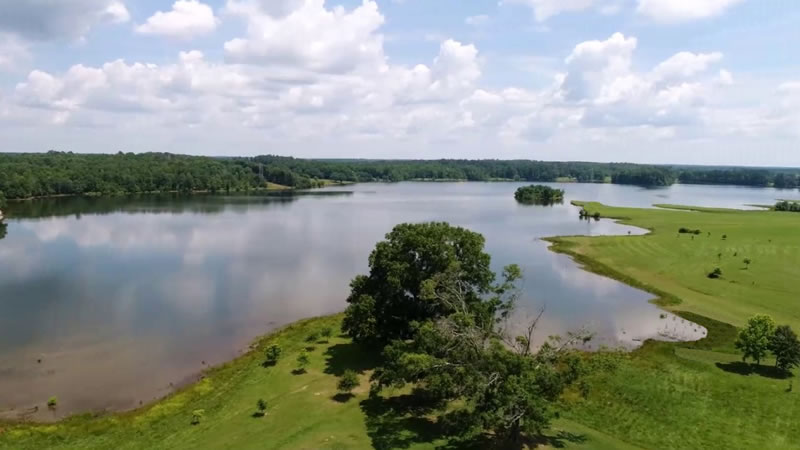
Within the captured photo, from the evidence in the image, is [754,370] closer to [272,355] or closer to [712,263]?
[272,355]

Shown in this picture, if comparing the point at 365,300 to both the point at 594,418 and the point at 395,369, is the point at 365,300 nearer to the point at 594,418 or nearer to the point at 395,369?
the point at 395,369

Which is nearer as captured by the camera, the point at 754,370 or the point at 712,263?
the point at 754,370

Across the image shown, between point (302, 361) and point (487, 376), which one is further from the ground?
point (487, 376)

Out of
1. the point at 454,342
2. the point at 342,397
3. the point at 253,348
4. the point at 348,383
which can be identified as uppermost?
the point at 454,342

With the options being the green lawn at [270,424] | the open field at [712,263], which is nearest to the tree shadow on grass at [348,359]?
the green lawn at [270,424]

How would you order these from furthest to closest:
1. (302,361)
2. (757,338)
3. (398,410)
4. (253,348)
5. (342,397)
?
(253,348) < (302,361) < (757,338) < (342,397) < (398,410)

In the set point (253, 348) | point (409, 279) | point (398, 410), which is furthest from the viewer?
point (253, 348)

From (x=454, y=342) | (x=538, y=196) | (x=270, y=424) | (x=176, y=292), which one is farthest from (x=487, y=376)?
(x=538, y=196)
